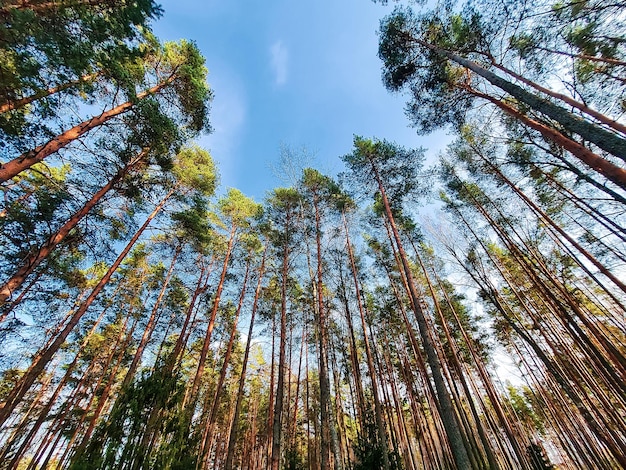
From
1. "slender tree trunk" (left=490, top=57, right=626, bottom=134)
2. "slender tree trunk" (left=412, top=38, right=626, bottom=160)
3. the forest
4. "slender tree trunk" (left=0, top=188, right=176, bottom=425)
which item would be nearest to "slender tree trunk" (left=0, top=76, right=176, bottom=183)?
the forest

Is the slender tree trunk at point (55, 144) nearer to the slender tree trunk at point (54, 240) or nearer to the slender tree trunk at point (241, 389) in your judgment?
the slender tree trunk at point (54, 240)

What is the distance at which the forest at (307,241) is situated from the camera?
4289 mm

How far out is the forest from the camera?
169 inches

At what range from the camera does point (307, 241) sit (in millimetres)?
9594

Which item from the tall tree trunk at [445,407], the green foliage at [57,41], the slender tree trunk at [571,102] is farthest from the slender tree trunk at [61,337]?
the slender tree trunk at [571,102]

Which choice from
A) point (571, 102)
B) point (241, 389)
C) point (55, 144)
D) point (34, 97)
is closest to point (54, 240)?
point (55, 144)

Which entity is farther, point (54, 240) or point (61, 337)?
point (61, 337)

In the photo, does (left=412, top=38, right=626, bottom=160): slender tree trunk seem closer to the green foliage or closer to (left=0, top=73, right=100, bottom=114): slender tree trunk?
the green foliage

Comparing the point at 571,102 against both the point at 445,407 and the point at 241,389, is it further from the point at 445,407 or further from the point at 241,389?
the point at 241,389

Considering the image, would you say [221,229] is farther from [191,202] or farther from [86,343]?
[86,343]

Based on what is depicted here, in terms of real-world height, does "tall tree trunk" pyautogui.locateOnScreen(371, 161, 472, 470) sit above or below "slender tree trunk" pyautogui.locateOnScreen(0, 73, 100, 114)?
below

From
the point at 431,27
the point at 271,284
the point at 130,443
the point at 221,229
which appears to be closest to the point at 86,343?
the point at 221,229

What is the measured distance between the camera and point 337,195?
447 inches

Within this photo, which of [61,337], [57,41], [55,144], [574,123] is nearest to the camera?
[574,123]
